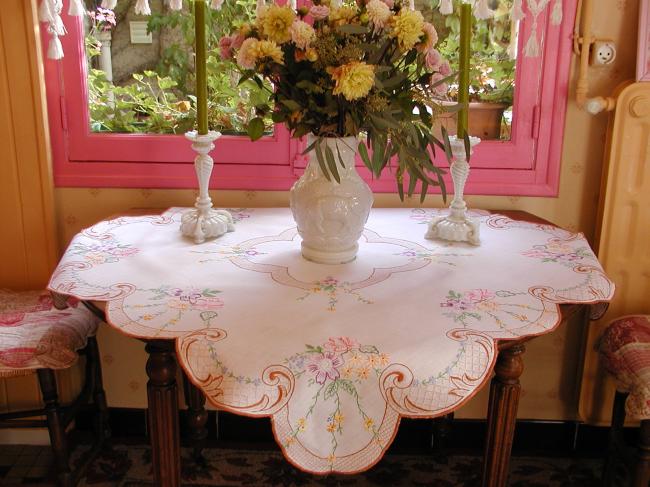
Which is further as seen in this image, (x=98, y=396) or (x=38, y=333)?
(x=98, y=396)

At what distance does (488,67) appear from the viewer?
81.4 inches

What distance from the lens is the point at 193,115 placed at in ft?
6.94

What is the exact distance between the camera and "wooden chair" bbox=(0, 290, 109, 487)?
5.58 feet

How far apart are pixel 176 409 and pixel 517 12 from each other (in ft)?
4.44

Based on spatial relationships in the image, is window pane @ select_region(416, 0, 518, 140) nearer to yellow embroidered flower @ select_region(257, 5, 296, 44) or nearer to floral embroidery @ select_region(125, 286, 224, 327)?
yellow embroidered flower @ select_region(257, 5, 296, 44)

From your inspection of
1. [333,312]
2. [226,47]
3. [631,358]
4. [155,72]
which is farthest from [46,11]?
[631,358]

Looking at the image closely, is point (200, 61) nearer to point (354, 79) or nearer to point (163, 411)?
point (354, 79)

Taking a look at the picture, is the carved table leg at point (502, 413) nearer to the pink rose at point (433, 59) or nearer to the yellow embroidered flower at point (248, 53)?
the pink rose at point (433, 59)

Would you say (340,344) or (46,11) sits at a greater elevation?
(46,11)

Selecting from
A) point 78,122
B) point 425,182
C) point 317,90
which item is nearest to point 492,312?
point 425,182

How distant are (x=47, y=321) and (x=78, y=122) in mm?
617

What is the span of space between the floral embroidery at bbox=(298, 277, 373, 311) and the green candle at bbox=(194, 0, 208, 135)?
0.51 meters

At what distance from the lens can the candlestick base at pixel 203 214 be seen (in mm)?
1688

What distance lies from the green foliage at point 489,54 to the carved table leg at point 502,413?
1000mm
